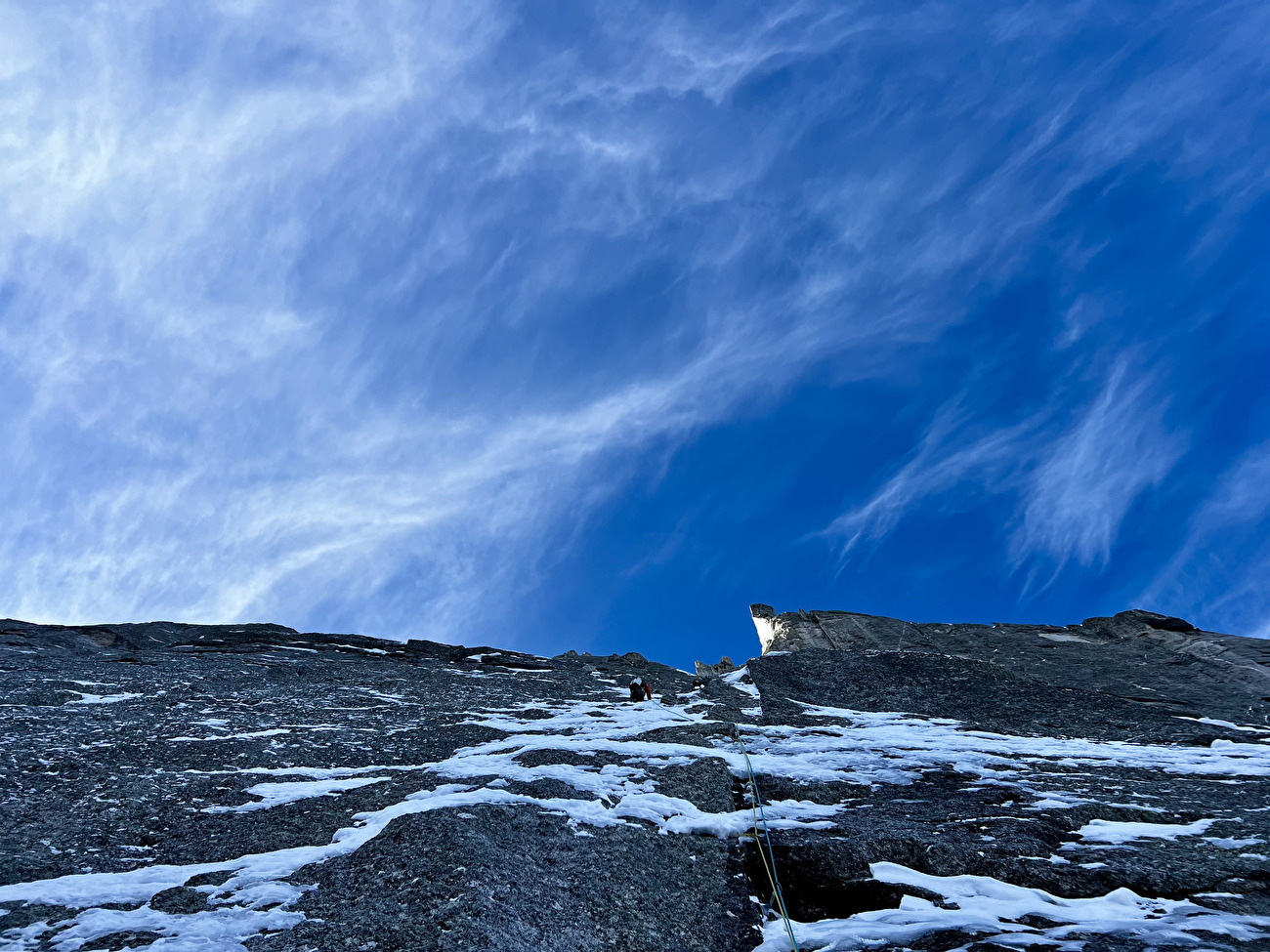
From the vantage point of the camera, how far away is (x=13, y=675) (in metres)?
19.5

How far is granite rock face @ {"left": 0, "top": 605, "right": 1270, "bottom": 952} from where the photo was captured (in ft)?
27.9

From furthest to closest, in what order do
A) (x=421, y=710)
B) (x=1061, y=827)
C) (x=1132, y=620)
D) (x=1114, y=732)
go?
(x=1132, y=620), (x=421, y=710), (x=1114, y=732), (x=1061, y=827)

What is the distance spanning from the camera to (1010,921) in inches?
330

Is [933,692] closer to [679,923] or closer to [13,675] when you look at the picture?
[679,923]

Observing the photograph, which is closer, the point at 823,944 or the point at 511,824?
the point at 823,944

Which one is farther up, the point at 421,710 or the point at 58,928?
the point at 421,710

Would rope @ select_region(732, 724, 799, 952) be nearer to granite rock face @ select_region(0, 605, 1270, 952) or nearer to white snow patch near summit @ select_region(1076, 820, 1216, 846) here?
granite rock face @ select_region(0, 605, 1270, 952)

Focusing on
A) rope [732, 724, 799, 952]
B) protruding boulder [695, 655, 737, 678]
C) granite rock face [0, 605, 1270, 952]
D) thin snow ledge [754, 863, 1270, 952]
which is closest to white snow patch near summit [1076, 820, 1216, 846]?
granite rock face [0, 605, 1270, 952]

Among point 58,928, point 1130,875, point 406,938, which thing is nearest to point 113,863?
point 58,928

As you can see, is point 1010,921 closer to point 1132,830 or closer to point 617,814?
point 1132,830

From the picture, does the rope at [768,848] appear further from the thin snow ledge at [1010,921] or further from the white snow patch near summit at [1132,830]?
the white snow patch near summit at [1132,830]

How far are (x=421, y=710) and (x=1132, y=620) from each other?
3456cm

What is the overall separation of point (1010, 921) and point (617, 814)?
5.84 m

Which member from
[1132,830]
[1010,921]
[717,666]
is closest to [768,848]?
[1010,921]
